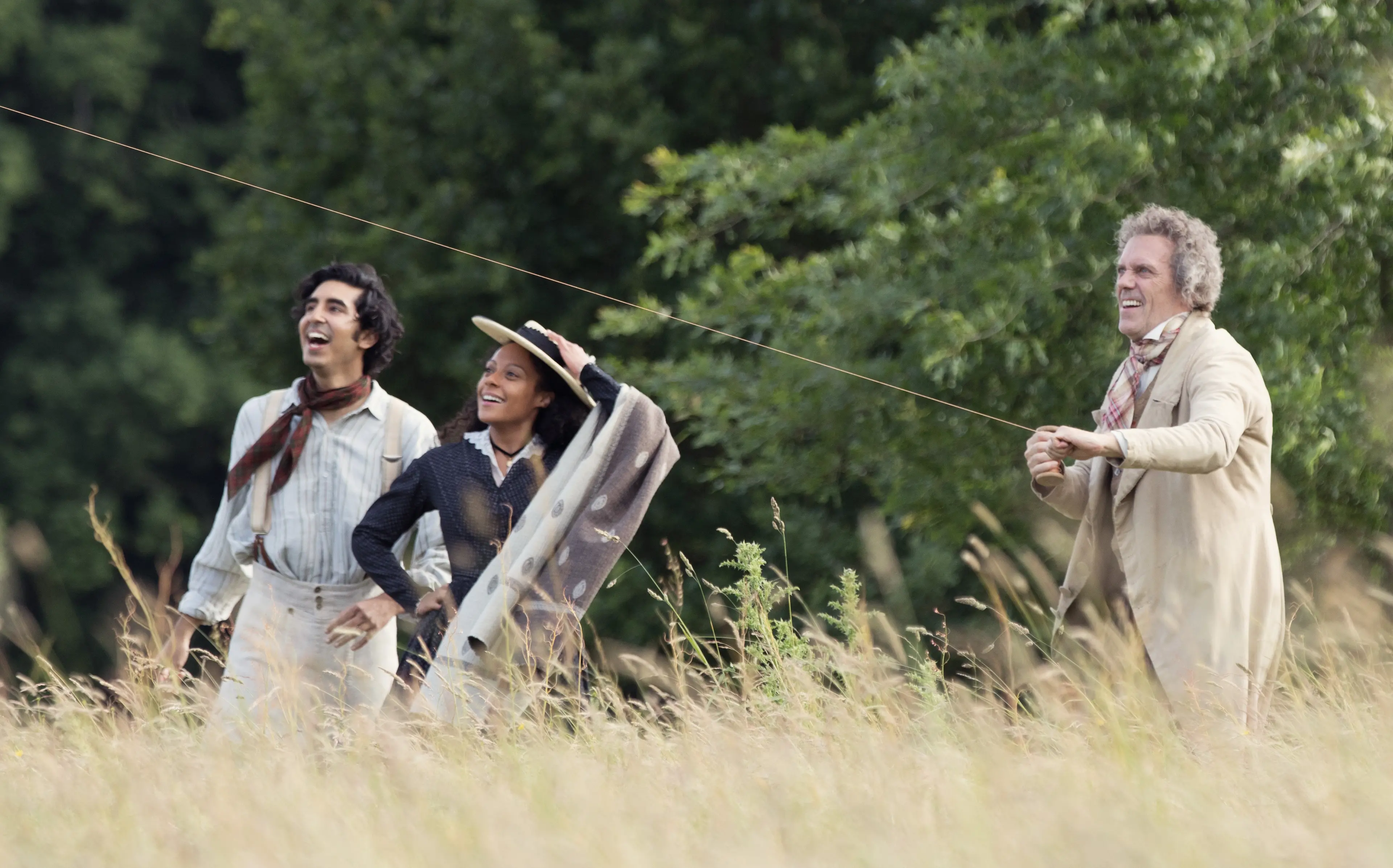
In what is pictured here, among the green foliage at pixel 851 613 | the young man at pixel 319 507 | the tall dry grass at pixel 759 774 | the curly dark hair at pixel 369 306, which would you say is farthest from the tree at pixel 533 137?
the tall dry grass at pixel 759 774

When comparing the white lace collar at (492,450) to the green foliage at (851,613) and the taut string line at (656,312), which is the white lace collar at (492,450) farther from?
the green foliage at (851,613)

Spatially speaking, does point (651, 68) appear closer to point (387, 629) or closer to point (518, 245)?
point (518, 245)

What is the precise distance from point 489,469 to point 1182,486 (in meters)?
1.71

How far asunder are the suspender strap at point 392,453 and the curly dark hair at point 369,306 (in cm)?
17

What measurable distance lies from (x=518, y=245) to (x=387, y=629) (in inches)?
350

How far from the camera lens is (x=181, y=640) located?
15.7 ft

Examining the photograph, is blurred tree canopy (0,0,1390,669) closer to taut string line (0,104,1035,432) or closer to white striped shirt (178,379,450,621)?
taut string line (0,104,1035,432)

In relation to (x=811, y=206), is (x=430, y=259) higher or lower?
lower

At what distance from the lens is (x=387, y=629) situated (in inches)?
187

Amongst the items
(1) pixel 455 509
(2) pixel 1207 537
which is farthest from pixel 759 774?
(1) pixel 455 509

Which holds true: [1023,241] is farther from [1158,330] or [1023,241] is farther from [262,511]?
[262,511]

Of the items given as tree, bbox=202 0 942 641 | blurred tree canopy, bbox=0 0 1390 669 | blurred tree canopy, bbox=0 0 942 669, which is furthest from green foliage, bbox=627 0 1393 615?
blurred tree canopy, bbox=0 0 942 669

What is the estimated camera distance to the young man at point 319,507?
4.64 m

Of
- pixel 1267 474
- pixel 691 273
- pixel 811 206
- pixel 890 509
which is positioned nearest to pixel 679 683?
pixel 1267 474
